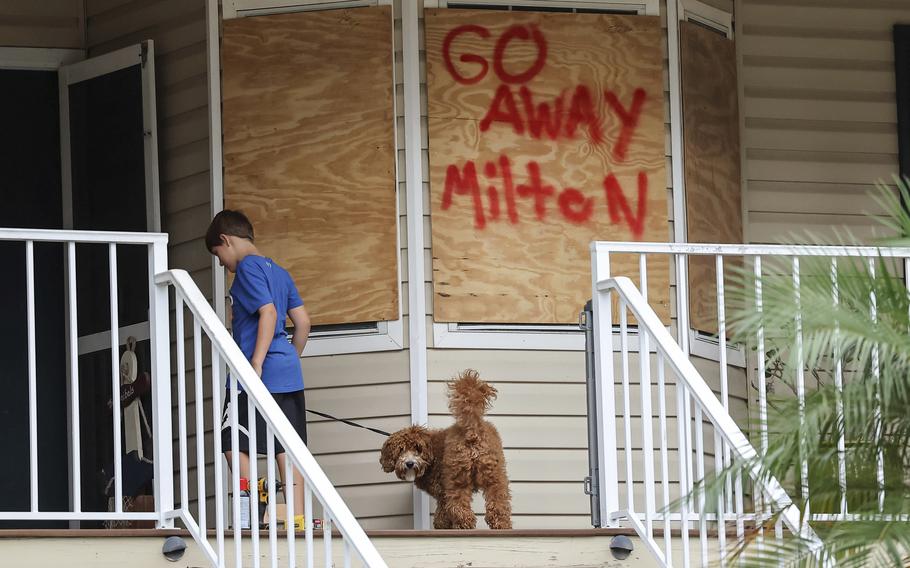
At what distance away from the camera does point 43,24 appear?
329 inches

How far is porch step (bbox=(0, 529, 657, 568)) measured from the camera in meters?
5.47

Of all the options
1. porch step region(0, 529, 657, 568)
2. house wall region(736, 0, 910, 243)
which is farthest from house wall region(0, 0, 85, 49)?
porch step region(0, 529, 657, 568)

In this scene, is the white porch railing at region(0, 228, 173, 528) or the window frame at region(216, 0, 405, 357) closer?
the white porch railing at region(0, 228, 173, 528)

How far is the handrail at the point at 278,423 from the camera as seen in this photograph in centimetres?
470

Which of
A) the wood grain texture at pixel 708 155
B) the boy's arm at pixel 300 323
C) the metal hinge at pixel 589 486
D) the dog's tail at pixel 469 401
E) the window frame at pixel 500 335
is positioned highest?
the wood grain texture at pixel 708 155

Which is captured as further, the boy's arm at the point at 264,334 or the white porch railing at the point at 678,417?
the boy's arm at the point at 264,334

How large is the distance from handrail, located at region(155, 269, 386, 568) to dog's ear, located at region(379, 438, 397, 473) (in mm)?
1309

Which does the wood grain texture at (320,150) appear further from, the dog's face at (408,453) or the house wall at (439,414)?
the dog's face at (408,453)

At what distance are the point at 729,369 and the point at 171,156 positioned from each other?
2978 millimetres

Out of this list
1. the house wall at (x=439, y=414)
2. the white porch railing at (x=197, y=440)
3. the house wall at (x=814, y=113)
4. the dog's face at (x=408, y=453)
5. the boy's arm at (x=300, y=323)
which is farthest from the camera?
the house wall at (x=814, y=113)

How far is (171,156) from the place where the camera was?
789 cm

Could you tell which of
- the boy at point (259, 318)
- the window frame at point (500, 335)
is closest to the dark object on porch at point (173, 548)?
the boy at point (259, 318)

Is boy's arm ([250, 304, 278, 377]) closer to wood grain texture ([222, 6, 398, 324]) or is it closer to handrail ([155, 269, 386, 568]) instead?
handrail ([155, 269, 386, 568])

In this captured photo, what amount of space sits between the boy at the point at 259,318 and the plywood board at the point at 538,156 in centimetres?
103
